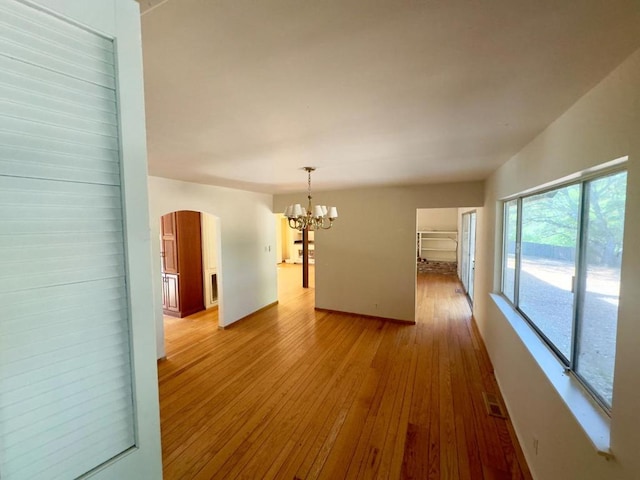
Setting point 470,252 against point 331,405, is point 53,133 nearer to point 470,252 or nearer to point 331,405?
point 331,405

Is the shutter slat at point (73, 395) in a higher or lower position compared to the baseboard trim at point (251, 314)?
higher

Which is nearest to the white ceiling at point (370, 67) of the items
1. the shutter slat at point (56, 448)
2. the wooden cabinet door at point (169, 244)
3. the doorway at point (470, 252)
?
the shutter slat at point (56, 448)

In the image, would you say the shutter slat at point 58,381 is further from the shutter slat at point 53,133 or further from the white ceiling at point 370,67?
the white ceiling at point 370,67

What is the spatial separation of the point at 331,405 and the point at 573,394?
1895 millimetres

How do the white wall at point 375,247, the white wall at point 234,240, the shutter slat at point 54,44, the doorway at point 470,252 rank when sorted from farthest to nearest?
the doorway at point 470,252 < the white wall at point 375,247 < the white wall at point 234,240 < the shutter slat at point 54,44

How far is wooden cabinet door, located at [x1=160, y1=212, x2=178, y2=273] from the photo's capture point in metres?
4.98

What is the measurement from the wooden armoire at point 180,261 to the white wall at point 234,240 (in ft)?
2.80

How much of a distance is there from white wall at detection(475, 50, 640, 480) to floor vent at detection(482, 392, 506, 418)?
113 mm

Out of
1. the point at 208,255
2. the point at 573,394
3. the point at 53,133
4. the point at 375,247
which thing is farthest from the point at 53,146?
the point at 208,255

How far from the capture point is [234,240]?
4.76 m

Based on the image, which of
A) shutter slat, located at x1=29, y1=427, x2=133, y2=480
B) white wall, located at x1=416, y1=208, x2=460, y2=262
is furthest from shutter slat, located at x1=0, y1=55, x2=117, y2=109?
white wall, located at x1=416, y1=208, x2=460, y2=262

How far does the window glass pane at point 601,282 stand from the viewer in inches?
51.9

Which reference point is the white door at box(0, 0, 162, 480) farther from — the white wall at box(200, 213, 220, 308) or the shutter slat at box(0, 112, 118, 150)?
the white wall at box(200, 213, 220, 308)

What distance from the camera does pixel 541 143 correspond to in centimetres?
193
